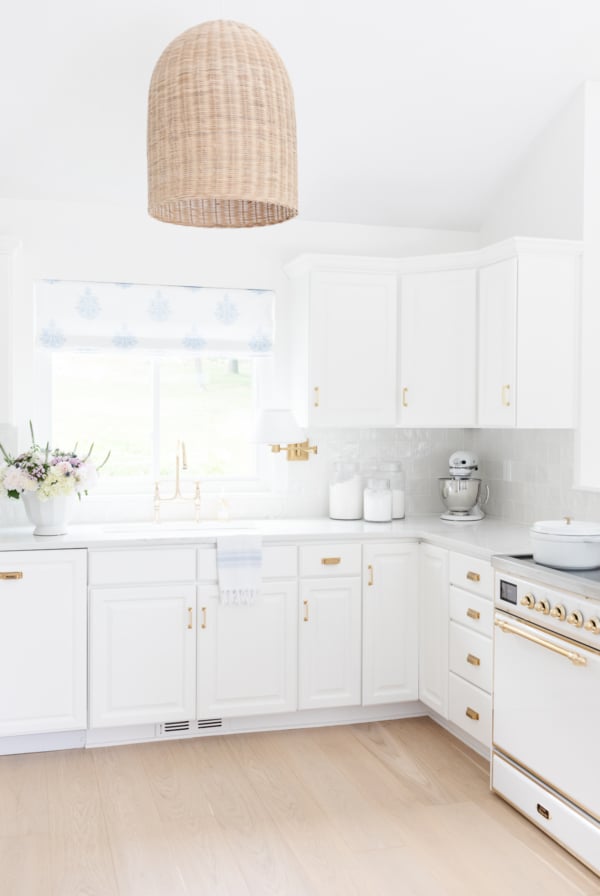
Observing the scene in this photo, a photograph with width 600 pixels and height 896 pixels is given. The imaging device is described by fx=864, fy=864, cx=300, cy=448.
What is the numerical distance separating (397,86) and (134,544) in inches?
90.0

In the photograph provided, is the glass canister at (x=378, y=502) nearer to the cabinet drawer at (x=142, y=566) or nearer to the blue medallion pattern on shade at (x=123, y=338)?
the cabinet drawer at (x=142, y=566)

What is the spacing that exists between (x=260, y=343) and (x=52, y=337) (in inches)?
40.4

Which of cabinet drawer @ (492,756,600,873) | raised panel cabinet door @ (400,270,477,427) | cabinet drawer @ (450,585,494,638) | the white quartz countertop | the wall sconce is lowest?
cabinet drawer @ (492,756,600,873)

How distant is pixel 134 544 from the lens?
3.71 m

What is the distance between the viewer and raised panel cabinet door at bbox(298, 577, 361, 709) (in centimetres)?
393

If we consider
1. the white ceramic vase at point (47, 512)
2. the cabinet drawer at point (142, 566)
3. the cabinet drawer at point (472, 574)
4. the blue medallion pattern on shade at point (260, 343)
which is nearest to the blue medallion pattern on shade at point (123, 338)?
the blue medallion pattern on shade at point (260, 343)

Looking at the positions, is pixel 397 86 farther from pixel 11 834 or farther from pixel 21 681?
pixel 11 834

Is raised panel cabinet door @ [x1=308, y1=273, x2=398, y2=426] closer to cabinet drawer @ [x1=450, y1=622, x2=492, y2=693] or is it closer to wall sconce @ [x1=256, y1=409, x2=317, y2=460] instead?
wall sconce @ [x1=256, y1=409, x2=317, y2=460]

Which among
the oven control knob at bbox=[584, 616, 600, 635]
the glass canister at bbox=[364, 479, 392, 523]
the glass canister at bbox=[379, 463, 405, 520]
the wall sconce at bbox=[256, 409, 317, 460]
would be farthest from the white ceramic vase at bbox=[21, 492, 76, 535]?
the oven control knob at bbox=[584, 616, 600, 635]

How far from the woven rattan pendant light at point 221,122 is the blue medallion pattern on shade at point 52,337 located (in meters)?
2.04

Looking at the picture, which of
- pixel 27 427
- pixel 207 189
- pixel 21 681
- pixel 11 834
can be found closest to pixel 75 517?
pixel 27 427

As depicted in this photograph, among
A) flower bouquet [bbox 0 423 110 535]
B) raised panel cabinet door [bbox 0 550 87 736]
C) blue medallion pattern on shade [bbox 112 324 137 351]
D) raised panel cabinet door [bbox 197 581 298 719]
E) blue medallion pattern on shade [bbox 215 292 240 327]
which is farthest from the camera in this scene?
blue medallion pattern on shade [bbox 215 292 240 327]

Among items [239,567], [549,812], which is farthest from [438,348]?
[549,812]

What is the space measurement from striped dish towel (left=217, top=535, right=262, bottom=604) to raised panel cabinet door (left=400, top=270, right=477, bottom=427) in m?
1.03
